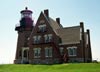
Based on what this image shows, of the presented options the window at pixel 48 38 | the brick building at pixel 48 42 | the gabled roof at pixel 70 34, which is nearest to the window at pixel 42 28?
the brick building at pixel 48 42

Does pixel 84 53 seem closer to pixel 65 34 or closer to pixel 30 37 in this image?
pixel 65 34

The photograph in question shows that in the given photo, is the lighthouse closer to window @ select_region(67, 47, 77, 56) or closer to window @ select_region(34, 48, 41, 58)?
window @ select_region(34, 48, 41, 58)

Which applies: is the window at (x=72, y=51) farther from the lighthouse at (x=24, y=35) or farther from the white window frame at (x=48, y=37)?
the lighthouse at (x=24, y=35)

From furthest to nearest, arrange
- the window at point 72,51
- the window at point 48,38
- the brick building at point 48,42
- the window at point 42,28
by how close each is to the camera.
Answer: the window at point 42,28 < the window at point 48,38 < the brick building at point 48,42 < the window at point 72,51

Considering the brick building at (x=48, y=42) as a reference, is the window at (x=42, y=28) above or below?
above

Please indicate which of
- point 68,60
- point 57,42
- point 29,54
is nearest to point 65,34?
point 57,42

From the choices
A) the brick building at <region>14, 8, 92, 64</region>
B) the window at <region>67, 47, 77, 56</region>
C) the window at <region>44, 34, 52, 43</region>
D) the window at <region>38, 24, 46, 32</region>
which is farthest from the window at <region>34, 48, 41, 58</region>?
the window at <region>67, 47, 77, 56</region>

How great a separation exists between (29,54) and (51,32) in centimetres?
732

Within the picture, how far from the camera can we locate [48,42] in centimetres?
4775

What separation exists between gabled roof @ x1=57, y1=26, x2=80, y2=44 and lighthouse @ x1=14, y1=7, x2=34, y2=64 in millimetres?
7956

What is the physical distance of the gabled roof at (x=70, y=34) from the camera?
45.6 metres

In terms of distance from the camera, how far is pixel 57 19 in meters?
56.2

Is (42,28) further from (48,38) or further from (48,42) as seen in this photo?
(48,42)

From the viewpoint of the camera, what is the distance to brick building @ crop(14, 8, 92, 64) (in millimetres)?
45250
